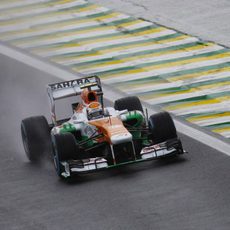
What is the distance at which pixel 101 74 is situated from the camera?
2795cm

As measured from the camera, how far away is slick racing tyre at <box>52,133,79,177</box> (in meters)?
20.3

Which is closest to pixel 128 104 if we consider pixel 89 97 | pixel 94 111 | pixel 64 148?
pixel 89 97

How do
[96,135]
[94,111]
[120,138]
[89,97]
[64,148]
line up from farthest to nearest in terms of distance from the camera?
[89,97]
[94,111]
[96,135]
[64,148]
[120,138]

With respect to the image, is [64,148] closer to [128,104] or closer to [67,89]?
[67,89]

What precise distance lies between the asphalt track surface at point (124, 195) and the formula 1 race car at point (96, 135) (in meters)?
0.30

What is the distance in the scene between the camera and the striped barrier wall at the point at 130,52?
83.0 ft

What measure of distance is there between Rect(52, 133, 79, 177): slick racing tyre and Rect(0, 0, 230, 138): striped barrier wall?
3825mm

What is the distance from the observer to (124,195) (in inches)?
761

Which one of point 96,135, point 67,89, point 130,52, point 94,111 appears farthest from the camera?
point 130,52

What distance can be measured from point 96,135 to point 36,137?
4.49 ft

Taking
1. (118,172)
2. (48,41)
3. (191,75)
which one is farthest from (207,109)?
(48,41)

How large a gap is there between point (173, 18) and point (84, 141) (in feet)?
38.4

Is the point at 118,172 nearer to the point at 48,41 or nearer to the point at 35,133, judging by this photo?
the point at 35,133

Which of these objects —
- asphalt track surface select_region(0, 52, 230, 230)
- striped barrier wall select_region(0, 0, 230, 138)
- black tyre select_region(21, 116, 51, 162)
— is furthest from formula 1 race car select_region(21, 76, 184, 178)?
striped barrier wall select_region(0, 0, 230, 138)
